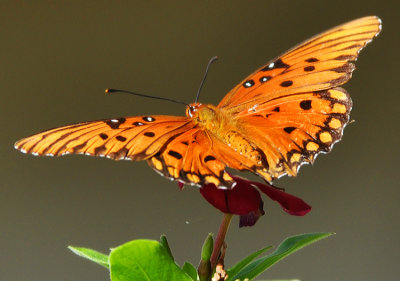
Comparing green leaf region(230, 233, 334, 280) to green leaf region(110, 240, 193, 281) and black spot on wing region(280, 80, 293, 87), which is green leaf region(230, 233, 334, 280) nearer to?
green leaf region(110, 240, 193, 281)

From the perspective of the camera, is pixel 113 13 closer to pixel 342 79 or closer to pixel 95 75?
pixel 95 75

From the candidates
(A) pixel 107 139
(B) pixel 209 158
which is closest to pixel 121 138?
(A) pixel 107 139

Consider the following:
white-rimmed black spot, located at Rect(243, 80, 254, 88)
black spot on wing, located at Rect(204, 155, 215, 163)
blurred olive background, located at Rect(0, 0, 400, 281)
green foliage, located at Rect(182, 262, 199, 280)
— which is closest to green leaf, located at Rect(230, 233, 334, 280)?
green foliage, located at Rect(182, 262, 199, 280)

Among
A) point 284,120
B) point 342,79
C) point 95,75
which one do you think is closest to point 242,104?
point 284,120

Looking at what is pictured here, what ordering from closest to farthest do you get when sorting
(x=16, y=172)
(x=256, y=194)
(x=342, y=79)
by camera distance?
(x=256, y=194)
(x=342, y=79)
(x=16, y=172)

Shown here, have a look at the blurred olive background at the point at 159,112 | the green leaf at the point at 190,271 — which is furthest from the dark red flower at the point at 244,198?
the blurred olive background at the point at 159,112

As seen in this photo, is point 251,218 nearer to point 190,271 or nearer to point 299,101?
point 190,271
